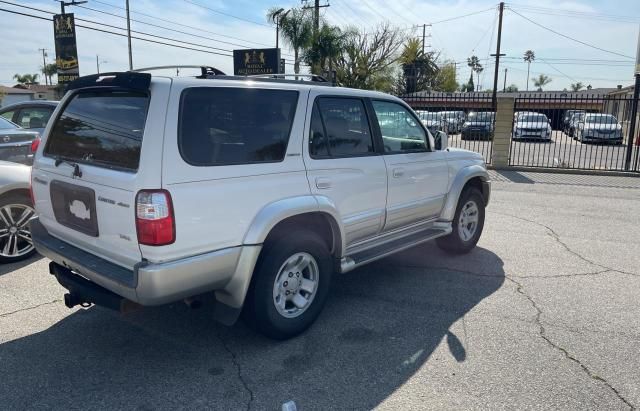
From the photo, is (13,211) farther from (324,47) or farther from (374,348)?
(324,47)

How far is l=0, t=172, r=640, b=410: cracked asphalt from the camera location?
2.91m

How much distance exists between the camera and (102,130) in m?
3.16

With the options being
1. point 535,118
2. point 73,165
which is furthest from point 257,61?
point 73,165

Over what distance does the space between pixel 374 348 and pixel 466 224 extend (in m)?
2.69

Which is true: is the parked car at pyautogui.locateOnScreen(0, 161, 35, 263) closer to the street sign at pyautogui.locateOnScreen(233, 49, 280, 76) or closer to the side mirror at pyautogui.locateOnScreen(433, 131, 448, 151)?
the side mirror at pyautogui.locateOnScreen(433, 131, 448, 151)

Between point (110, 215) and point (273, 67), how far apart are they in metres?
19.0

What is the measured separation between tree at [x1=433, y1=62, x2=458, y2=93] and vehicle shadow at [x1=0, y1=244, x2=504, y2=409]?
5152cm

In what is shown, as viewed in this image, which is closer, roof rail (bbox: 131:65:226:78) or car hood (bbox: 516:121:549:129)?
roof rail (bbox: 131:65:226:78)

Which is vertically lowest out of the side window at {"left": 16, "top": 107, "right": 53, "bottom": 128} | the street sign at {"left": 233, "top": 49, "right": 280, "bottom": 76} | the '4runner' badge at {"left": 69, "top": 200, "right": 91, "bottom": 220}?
the '4runner' badge at {"left": 69, "top": 200, "right": 91, "bottom": 220}

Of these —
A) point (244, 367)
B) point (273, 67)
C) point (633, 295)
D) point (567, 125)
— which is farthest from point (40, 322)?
point (567, 125)

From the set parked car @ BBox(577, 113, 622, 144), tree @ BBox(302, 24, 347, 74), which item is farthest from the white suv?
parked car @ BBox(577, 113, 622, 144)

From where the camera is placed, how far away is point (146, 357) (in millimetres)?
3344

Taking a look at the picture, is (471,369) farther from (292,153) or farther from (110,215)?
(110,215)

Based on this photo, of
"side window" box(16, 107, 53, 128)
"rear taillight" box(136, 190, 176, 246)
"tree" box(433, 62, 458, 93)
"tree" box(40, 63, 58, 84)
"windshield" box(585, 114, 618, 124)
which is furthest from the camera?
"tree" box(40, 63, 58, 84)
